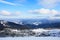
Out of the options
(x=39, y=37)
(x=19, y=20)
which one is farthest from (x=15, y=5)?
(x=39, y=37)

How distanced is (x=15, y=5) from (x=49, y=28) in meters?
0.59

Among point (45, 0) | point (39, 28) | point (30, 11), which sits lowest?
point (39, 28)

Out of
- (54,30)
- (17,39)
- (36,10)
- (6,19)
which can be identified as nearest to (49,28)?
(54,30)

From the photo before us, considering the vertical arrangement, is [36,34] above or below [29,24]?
below

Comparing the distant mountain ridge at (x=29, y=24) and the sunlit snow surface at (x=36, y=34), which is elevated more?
the distant mountain ridge at (x=29, y=24)

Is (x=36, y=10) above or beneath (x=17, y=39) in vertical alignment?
above

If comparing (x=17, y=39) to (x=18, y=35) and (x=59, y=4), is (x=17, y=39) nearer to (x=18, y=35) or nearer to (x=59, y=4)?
(x=18, y=35)

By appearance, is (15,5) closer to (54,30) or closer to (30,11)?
(30,11)

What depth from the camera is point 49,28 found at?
2.39 metres

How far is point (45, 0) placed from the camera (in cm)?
240

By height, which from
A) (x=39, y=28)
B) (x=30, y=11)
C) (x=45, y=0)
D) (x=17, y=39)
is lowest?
(x=17, y=39)

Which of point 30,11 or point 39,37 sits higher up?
point 30,11

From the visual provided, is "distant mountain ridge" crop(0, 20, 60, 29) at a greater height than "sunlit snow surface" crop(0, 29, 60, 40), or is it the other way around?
"distant mountain ridge" crop(0, 20, 60, 29)

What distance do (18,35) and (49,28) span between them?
46cm
